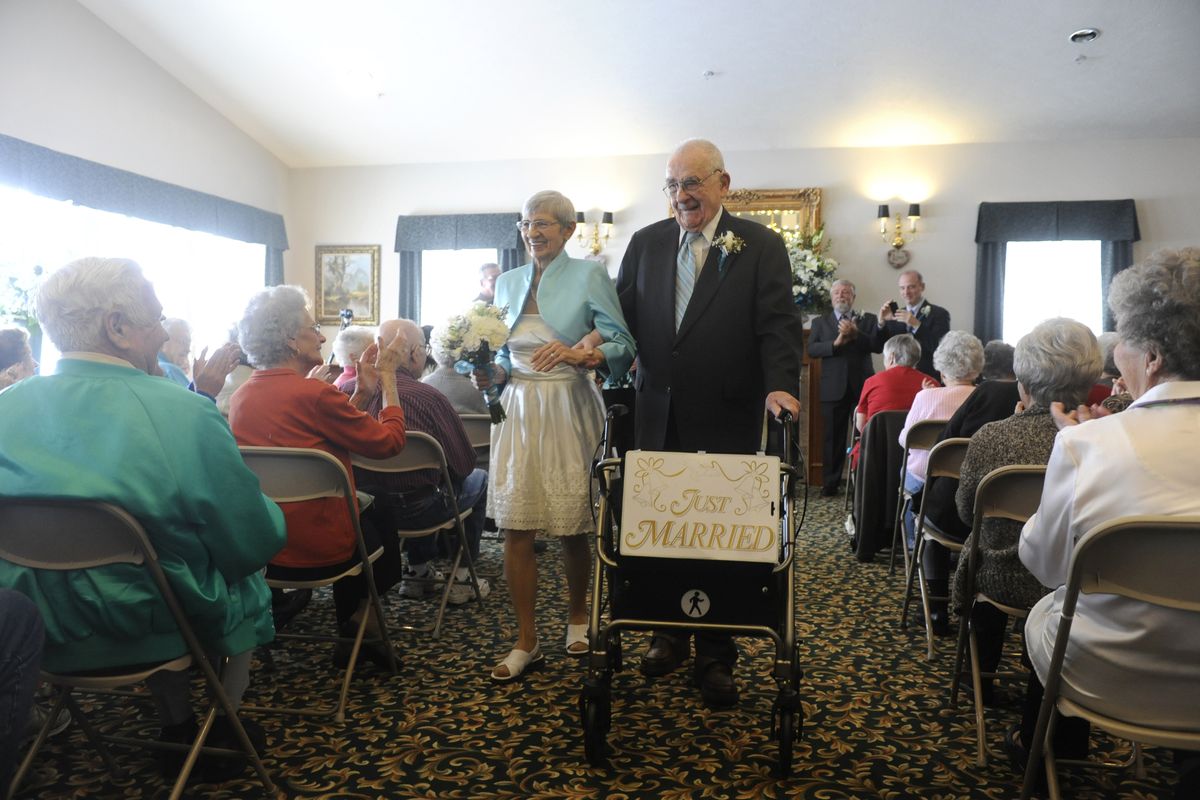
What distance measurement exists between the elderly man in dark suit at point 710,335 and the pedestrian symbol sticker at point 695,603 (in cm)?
43

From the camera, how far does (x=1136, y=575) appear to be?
1450 mm

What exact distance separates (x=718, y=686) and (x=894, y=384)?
2.93 metres

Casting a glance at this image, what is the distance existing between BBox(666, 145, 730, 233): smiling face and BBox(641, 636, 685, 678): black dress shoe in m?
1.42

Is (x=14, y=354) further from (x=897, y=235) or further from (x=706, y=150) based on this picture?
(x=897, y=235)

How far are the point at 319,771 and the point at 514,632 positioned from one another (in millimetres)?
1200

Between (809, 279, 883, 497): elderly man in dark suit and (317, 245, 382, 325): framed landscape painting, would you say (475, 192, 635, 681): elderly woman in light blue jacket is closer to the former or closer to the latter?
(809, 279, 883, 497): elderly man in dark suit

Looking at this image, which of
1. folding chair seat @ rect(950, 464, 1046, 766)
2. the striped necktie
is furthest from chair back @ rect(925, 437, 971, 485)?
the striped necktie

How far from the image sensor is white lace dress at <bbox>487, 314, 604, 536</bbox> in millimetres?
2791

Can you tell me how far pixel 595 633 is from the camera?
2.12 metres

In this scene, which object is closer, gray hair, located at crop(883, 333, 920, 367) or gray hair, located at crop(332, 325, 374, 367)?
gray hair, located at crop(332, 325, 374, 367)

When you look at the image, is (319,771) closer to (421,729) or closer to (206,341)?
(421,729)

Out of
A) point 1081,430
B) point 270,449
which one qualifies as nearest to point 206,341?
point 270,449

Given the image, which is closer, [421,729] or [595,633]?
[595,633]

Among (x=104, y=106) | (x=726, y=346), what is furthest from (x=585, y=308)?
(x=104, y=106)
